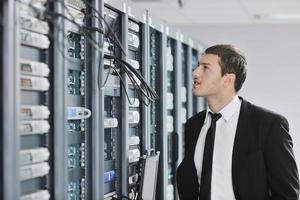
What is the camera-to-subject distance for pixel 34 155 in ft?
6.45

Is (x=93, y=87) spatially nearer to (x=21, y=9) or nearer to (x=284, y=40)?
(x=21, y=9)

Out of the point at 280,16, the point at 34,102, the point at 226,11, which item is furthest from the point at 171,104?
the point at 280,16

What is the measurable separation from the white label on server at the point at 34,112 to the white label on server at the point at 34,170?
0.49ft

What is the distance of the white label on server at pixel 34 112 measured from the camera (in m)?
1.92

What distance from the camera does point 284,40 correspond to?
701 centimetres

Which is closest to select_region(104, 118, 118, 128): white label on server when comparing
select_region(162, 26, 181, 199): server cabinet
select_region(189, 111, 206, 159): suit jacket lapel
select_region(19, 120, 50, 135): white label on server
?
select_region(189, 111, 206, 159): suit jacket lapel

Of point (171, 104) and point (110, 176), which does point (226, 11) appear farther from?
point (110, 176)

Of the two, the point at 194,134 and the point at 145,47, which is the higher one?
the point at 145,47

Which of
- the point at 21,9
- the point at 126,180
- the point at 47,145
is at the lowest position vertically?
the point at 126,180

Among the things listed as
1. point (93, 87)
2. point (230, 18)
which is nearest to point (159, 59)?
point (93, 87)

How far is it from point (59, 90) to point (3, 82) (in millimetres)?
360

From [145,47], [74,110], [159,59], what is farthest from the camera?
[159,59]

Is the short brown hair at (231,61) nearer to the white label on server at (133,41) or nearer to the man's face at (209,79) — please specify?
the man's face at (209,79)

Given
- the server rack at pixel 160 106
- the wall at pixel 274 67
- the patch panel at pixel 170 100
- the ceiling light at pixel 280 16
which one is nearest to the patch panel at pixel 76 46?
the server rack at pixel 160 106
